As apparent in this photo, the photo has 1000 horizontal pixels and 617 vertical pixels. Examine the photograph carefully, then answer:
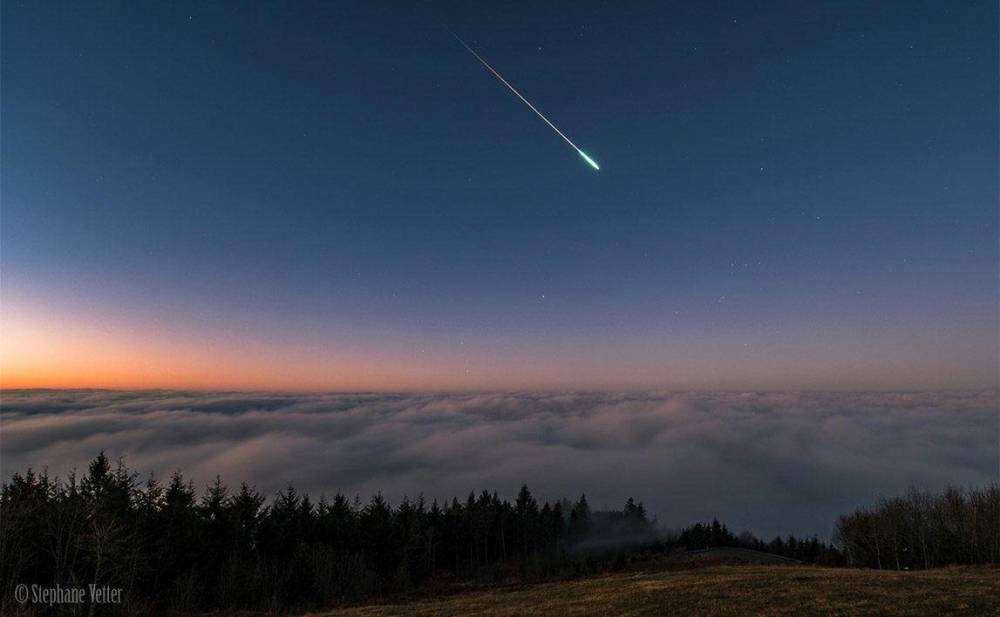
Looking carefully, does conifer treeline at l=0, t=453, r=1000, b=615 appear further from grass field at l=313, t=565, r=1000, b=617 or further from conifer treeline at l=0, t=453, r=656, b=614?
grass field at l=313, t=565, r=1000, b=617

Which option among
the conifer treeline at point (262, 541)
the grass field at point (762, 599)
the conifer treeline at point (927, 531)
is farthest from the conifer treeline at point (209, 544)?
the conifer treeline at point (927, 531)

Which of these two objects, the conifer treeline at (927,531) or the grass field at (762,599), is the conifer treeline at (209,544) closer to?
the grass field at (762,599)

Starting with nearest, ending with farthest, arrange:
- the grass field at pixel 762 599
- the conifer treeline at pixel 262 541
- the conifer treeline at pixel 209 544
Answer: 1. the grass field at pixel 762 599
2. the conifer treeline at pixel 209 544
3. the conifer treeline at pixel 262 541

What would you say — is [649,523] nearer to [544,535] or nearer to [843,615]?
[544,535]

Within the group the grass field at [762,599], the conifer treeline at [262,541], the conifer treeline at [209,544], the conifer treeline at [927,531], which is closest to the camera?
the grass field at [762,599]

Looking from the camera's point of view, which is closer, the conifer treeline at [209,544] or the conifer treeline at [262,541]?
the conifer treeline at [209,544]

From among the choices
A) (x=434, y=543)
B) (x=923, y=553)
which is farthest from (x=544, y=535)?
(x=923, y=553)
